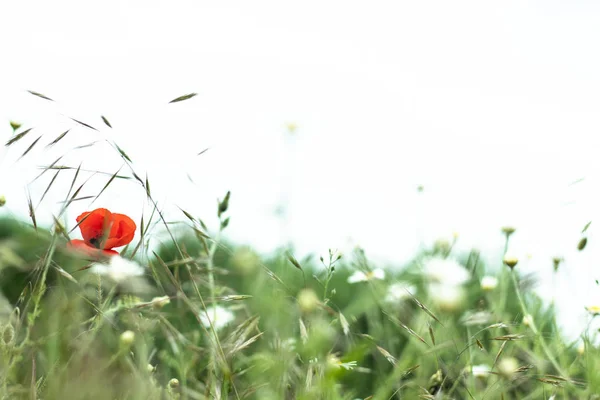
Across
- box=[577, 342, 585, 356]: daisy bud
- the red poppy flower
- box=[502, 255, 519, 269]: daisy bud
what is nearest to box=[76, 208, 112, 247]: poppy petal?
the red poppy flower

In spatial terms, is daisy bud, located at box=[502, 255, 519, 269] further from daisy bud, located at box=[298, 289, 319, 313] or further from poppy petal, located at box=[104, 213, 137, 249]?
poppy petal, located at box=[104, 213, 137, 249]

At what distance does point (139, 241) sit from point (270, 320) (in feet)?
0.67

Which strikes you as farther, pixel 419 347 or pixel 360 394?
pixel 360 394

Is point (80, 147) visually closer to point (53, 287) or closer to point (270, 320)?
point (53, 287)

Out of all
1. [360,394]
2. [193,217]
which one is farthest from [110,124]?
[360,394]

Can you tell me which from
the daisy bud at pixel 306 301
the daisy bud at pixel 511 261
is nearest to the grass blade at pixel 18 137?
the daisy bud at pixel 306 301

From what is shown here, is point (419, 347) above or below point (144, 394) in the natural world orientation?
below

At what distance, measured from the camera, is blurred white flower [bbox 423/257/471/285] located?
1310 millimetres

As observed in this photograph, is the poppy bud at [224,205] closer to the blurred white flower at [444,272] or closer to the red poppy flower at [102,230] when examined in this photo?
the red poppy flower at [102,230]

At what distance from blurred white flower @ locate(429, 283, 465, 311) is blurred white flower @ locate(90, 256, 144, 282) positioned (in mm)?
515

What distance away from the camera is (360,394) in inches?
65.7

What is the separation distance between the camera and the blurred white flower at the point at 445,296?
115 cm

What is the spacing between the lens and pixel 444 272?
1.36 metres

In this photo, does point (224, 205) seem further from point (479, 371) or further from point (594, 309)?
point (594, 309)
